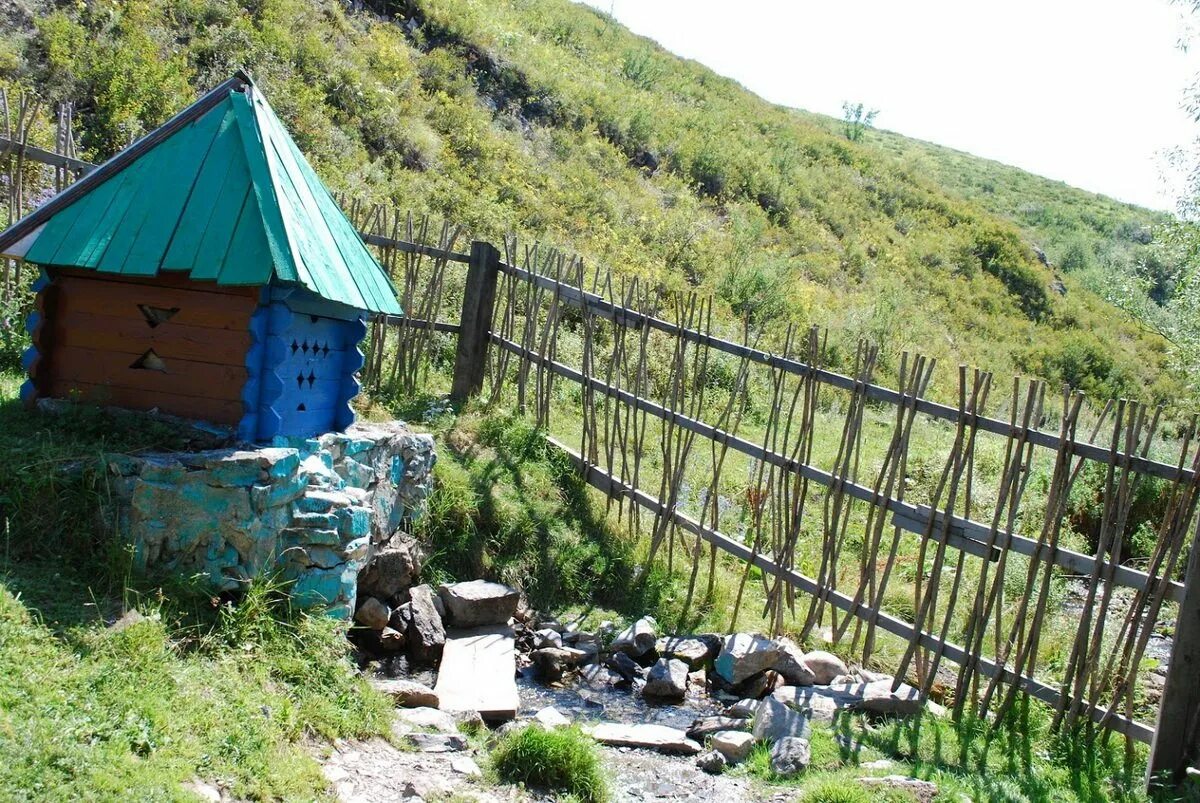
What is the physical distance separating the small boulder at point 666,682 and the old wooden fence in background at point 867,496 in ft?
3.10

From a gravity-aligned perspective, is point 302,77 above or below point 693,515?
above

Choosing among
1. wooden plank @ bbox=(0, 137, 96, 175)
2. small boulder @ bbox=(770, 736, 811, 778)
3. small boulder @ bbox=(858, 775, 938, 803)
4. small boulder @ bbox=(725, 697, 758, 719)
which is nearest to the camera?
small boulder @ bbox=(858, 775, 938, 803)

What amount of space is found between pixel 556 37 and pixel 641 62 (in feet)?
10.7

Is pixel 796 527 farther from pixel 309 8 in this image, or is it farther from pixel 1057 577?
pixel 309 8

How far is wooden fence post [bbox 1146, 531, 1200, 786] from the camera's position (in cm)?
447

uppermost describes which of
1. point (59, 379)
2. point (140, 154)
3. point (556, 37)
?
point (556, 37)

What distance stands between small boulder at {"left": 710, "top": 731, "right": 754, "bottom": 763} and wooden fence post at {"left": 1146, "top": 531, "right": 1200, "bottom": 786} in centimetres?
187

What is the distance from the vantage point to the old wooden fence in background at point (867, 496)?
4781mm

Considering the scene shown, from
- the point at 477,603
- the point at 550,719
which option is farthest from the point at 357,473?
the point at 550,719

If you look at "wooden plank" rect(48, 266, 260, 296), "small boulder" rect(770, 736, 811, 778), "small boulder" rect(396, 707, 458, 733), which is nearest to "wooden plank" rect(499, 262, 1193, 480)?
"small boulder" rect(770, 736, 811, 778)

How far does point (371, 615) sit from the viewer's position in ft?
18.4

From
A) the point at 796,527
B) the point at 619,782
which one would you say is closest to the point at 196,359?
the point at 619,782

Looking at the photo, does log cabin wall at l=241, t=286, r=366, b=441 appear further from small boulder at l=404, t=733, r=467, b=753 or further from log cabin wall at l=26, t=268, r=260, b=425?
small boulder at l=404, t=733, r=467, b=753

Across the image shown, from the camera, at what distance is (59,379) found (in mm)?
5219
